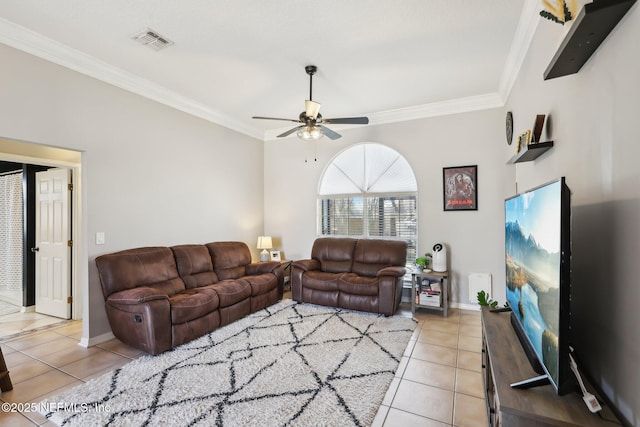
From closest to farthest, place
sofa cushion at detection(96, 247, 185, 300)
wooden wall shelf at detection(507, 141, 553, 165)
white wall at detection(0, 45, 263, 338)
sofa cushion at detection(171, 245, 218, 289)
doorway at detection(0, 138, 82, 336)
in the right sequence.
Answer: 1. wooden wall shelf at detection(507, 141, 553, 165)
2. white wall at detection(0, 45, 263, 338)
3. sofa cushion at detection(96, 247, 185, 300)
4. doorway at detection(0, 138, 82, 336)
5. sofa cushion at detection(171, 245, 218, 289)

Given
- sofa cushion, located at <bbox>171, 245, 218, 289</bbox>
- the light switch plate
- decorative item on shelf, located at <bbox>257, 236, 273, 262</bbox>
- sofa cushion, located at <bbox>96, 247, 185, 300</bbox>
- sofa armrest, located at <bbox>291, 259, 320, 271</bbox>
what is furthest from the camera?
decorative item on shelf, located at <bbox>257, 236, 273, 262</bbox>

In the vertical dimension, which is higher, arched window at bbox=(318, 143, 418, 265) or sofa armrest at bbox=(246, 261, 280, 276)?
arched window at bbox=(318, 143, 418, 265)

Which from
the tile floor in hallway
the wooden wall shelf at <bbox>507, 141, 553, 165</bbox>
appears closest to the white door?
the tile floor in hallway

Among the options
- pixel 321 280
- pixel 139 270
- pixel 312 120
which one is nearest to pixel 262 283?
pixel 321 280

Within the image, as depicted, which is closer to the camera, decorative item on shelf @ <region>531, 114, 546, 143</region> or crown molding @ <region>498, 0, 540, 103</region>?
decorative item on shelf @ <region>531, 114, 546, 143</region>

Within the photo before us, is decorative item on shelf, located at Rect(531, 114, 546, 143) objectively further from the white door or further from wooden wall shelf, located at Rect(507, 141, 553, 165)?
the white door

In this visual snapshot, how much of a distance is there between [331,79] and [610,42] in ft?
9.20

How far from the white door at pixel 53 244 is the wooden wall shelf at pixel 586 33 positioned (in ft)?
17.2

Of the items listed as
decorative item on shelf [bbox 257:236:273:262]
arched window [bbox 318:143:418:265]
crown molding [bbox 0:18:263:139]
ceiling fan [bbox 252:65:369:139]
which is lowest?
decorative item on shelf [bbox 257:236:273:262]

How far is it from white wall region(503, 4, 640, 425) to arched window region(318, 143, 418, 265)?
3.03 meters

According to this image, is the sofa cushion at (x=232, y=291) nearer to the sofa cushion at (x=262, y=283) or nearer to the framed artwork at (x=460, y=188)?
the sofa cushion at (x=262, y=283)

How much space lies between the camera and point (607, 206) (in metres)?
1.32

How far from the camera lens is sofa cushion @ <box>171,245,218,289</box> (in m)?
3.91

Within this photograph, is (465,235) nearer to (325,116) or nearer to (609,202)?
(325,116)
